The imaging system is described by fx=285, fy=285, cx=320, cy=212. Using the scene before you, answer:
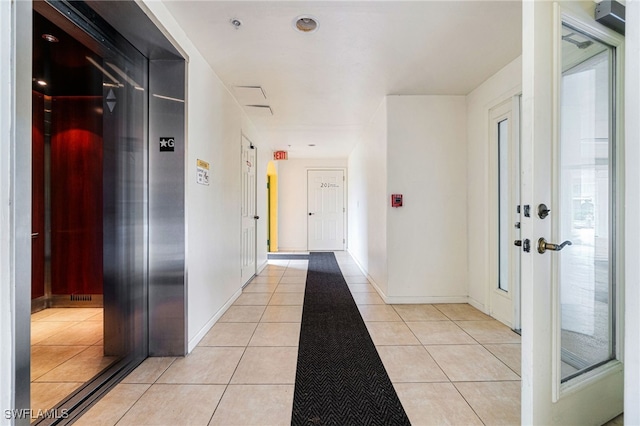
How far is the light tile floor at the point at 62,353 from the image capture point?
5.69 feet

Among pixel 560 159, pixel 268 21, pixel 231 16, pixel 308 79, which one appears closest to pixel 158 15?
pixel 231 16

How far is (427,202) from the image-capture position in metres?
3.41

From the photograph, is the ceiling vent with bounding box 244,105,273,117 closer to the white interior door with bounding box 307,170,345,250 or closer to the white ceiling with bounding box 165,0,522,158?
the white ceiling with bounding box 165,0,522,158

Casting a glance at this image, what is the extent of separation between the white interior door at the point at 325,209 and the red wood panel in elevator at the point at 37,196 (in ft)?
17.6

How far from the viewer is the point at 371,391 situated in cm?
172

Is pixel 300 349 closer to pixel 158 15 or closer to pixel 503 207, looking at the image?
pixel 503 207

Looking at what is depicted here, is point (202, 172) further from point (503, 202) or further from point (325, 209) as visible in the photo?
point (325, 209)

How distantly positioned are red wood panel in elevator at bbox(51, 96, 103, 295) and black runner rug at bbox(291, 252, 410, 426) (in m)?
2.48

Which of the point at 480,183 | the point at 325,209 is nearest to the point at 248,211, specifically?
the point at 480,183

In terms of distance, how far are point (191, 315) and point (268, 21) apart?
7.48ft

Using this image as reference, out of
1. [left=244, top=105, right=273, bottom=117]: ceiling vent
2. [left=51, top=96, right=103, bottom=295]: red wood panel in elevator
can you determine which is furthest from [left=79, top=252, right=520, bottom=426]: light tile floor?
[left=244, top=105, right=273, bottom=117]: ceiling vent

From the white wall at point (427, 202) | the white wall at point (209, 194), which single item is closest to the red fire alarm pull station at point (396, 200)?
the white wall at point (427, 202)

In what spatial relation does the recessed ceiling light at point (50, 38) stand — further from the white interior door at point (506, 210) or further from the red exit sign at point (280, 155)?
the red exit sign at point (280, 155)

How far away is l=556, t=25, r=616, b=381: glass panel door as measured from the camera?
1397 millimetres
